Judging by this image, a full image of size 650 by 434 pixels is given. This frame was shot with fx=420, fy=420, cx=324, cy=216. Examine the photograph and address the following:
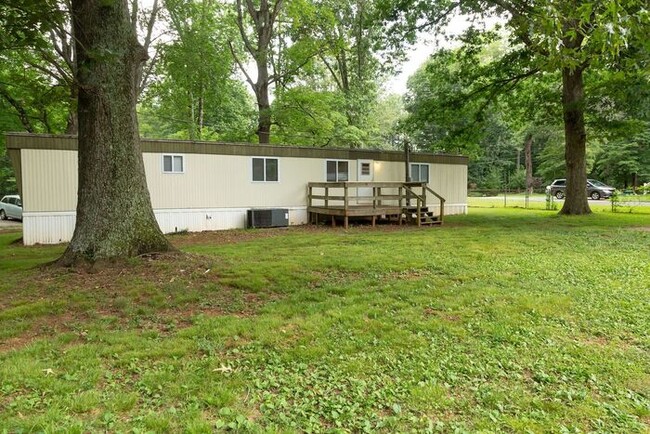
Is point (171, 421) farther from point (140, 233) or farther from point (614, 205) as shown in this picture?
point (614, 205)

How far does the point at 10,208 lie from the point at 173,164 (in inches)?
555

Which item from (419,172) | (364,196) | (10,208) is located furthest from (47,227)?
(10,208)

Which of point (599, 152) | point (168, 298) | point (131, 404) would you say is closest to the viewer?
point (131, 404)

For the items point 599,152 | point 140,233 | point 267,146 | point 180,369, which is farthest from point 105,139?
point 599,152

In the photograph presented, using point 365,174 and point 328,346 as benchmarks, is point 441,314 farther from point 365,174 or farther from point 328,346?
point 365,174

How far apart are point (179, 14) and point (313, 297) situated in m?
15.3

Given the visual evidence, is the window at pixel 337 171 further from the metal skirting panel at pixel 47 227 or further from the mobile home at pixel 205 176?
the metal skirting panel at pixel 47 227

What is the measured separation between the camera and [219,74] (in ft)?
60.8

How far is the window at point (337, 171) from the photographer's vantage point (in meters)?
14.9

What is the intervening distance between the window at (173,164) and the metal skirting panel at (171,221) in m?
1.17

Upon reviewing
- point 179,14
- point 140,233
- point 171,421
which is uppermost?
point 179,14

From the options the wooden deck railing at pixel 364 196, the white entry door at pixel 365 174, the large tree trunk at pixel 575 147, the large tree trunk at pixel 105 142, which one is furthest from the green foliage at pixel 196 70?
the large tree trunk at pixel 575 147

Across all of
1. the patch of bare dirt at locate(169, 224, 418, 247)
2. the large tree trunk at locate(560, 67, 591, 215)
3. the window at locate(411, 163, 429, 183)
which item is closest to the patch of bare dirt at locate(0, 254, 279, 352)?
the patch of bare dirt at locate(169, 224, 418, 247)

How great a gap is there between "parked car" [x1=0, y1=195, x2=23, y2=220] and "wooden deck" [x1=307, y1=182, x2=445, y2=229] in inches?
614
